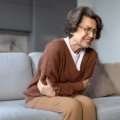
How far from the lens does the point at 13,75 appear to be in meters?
2.28

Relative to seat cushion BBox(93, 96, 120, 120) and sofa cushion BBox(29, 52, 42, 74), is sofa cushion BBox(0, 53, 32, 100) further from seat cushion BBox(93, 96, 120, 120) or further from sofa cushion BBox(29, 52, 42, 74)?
seat cushion BBox(93, 96, 120, 120)

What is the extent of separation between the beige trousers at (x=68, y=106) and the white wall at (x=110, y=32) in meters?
2.33

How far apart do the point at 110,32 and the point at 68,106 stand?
8.87 ft

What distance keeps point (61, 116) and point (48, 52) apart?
1.27ft

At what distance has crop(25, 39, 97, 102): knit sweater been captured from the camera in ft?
6.02

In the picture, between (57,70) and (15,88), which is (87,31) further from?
(15,88)

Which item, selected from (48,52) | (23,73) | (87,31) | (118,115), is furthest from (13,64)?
(118,115)

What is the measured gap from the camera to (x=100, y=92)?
253cm

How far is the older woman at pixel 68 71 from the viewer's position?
1.78m

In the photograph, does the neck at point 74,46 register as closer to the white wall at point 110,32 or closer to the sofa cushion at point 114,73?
the sofa cushion at point 114,73

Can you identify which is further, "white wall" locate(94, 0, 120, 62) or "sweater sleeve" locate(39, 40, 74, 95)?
"white wall" locate(94, 0, 120, 62)

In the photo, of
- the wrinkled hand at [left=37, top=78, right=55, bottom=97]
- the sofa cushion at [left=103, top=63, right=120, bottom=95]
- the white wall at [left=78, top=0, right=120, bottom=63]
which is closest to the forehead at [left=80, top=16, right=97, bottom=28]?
the wrinkled hand at [left=37, top=78, right=55, bottom=97]

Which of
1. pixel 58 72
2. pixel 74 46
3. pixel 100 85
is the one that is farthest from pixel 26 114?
pixel 100 85

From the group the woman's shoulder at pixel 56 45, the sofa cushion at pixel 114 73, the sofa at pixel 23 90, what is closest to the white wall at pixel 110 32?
the sofa cushion at pixel 114 73
